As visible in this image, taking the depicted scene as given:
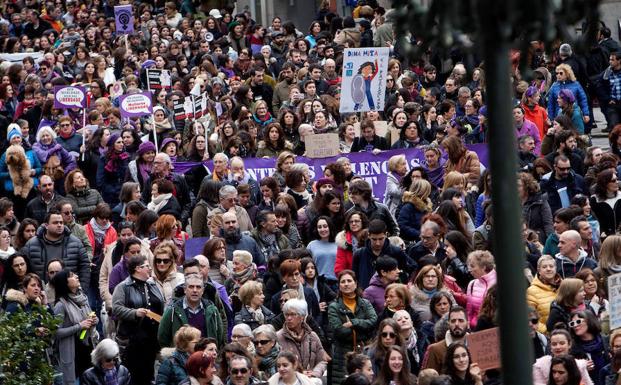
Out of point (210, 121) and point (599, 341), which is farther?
point (210, 121)

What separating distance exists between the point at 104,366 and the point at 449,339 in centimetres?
269

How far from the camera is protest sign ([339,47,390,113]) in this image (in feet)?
75.0

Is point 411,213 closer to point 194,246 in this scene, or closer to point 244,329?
point 194,246

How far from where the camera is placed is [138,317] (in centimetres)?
1492

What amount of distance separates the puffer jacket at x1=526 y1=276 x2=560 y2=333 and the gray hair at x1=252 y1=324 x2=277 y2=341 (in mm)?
2135

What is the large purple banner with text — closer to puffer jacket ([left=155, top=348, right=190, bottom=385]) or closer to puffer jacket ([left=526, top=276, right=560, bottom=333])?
puffer jacket ([left=526, top=276, right=560, bottom=333])

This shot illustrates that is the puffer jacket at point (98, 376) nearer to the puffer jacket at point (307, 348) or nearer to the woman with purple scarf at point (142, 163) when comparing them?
the puffer jacket at point (307, 348)

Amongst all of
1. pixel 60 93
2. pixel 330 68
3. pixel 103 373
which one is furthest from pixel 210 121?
pixel 103 373

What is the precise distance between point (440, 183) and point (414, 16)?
13.3 m

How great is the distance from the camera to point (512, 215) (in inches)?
250

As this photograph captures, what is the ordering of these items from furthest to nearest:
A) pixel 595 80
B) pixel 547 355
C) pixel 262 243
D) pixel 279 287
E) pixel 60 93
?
pixel 595 80, pixel 60 93, pixel 262 243, pixel 279 287, pixel 547 355

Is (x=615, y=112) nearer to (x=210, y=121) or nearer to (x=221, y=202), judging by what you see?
(x=210, y=121)

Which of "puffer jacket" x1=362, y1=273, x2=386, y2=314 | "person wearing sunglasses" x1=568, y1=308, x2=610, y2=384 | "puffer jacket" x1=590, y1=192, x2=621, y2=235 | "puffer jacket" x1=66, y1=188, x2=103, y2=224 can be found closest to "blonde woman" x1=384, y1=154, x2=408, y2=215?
"puffer jacket" x1=590, y1=192, x2=621, y2=235

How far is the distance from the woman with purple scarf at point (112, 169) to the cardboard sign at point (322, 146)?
87.7 inches
